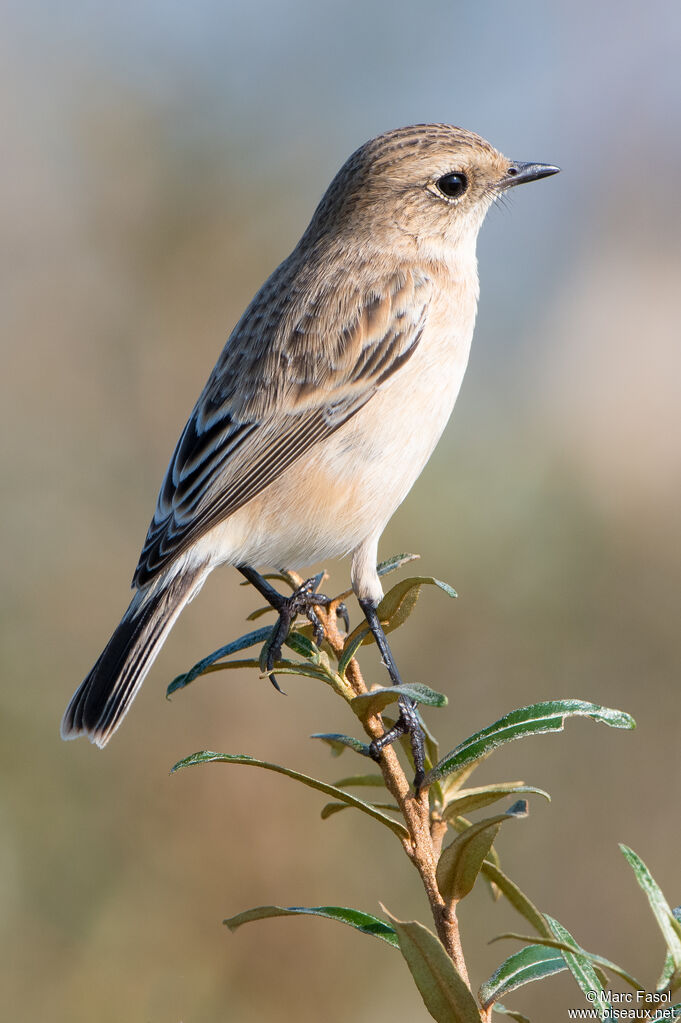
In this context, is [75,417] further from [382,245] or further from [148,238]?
[382,245]

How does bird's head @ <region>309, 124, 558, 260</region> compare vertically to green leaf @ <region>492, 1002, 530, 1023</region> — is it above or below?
above

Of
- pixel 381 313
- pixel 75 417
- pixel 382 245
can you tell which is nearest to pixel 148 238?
Result: pixel 75 417

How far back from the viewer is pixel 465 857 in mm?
1524

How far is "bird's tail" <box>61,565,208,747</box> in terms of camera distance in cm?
285

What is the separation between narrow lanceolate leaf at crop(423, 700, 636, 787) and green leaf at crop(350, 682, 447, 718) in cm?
A: 9

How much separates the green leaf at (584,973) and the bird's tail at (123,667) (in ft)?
5.48

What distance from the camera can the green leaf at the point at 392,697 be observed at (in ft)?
5.66

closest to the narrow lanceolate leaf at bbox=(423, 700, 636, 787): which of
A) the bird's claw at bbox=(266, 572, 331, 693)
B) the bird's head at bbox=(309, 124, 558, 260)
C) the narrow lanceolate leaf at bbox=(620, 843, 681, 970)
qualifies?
the narrow lanceolate leaf at bbox=(620, 843, 681, 970)

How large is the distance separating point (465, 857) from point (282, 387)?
Result: 2068mm

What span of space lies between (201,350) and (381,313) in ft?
4.39

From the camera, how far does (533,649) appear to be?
410 centimetres

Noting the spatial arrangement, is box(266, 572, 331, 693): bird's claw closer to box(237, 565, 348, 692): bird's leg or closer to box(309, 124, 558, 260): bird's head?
box(237, 565, 348, 692): bird's leg

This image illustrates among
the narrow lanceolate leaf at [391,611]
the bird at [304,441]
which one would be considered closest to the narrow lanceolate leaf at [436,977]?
the narrow lanceolate leaf at [391,611]

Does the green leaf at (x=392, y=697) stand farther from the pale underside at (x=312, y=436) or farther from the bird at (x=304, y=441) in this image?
the pale underside at (x=312, y=436)
